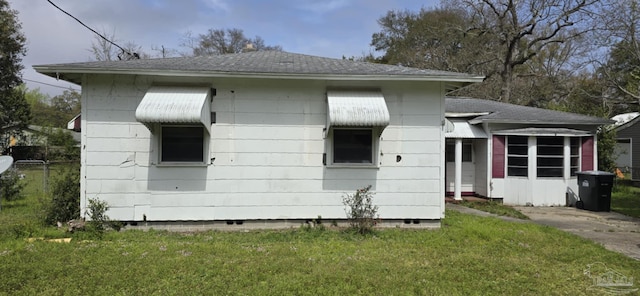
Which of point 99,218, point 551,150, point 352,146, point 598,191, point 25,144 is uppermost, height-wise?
point 25,144

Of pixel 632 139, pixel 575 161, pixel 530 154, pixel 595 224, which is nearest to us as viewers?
pixel 595 224

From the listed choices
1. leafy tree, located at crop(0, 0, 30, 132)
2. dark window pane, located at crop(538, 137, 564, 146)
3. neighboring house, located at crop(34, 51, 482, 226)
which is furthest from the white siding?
leafy tree, located at crop(0, 0, 30, 132)

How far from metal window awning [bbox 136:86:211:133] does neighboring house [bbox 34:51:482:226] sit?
41mm

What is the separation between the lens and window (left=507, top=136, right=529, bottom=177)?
1090cm

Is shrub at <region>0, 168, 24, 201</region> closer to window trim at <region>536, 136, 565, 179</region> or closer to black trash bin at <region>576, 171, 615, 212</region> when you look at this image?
window trim at <region>536, 136, 565, 179</region>

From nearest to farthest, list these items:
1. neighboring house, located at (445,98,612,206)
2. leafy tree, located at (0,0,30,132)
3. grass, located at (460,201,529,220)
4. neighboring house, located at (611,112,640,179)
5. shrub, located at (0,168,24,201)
Result: 1. grass, located at (460,201,529,220)
2. shrub, located at (0,168,24,201)
3. neighboring house, located at (445,98,612,206)
4. neighboring house, located at (611,112,640,179)
5. leafy tree, located at (0,0,30,132)

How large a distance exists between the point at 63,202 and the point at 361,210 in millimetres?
5615

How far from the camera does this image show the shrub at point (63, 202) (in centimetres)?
675

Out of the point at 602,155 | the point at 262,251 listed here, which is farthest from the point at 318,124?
the point at 602,155

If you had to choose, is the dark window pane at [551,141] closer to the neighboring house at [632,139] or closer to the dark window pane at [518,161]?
the dark window pane at [518,161]

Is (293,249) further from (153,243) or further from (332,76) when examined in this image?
(332,76)

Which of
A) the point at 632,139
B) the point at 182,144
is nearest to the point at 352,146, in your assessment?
the point at 182,144

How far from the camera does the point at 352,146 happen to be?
22.6 ft

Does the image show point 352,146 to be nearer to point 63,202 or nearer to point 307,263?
point 307,263
